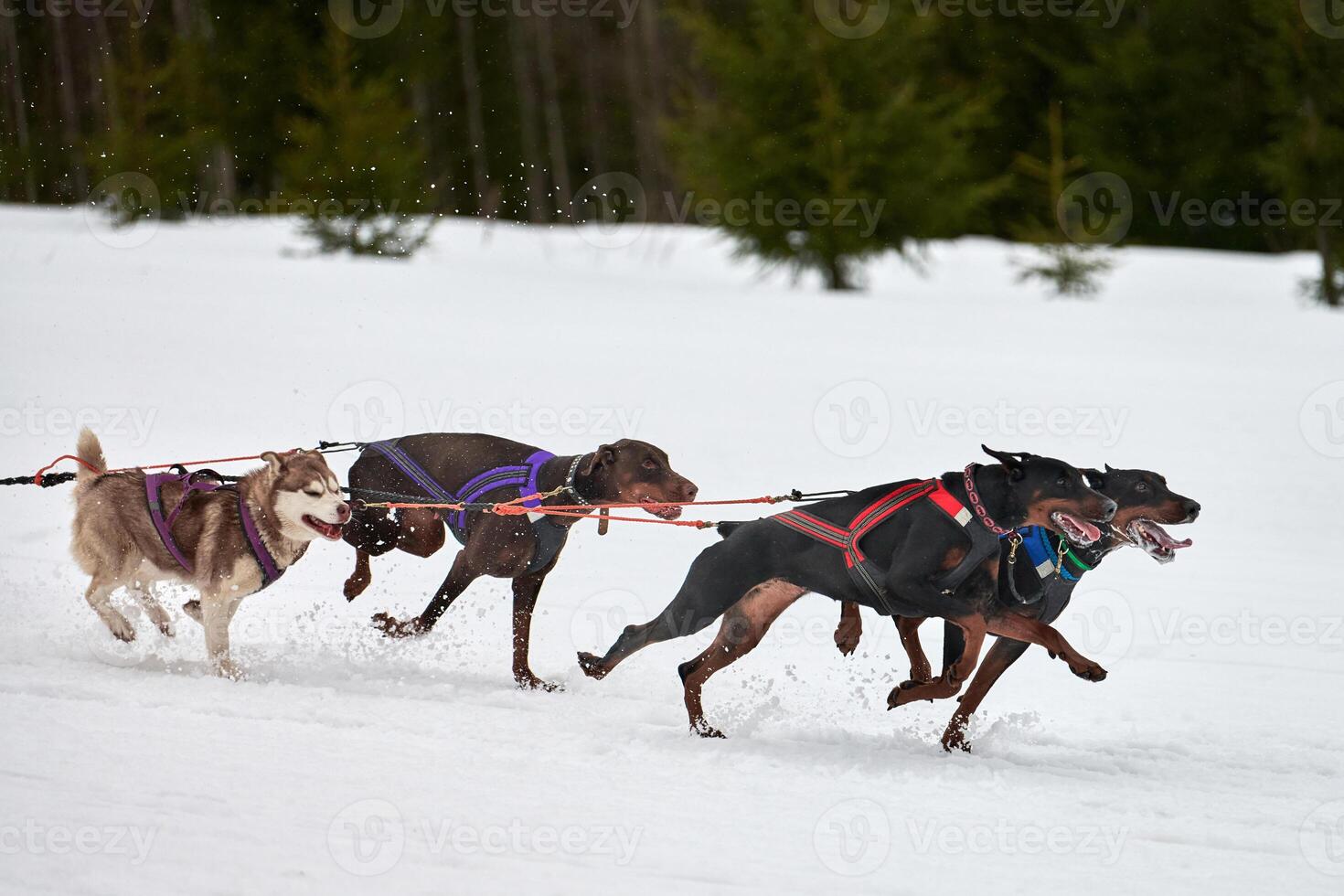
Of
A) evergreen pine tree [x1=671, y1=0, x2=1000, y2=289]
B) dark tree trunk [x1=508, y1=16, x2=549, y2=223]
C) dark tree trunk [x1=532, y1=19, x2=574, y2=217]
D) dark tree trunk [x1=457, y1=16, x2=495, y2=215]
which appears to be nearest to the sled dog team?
evergreen pine tree [x1=671, y1=0, x2=1000, y2=289]

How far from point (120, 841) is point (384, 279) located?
632 inches

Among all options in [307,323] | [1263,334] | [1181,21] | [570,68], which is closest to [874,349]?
[1263,334]

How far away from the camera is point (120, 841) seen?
14.1 feet

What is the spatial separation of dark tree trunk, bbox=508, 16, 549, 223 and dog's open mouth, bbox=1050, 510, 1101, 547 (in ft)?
105

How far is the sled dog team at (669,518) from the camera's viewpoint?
5574mm

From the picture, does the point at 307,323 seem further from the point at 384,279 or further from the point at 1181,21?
the point at 1181,21

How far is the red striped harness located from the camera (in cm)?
555

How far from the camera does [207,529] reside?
21.2ft

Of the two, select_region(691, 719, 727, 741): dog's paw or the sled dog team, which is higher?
the sled dog team

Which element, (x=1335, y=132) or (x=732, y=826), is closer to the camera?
(x=732, y=826)

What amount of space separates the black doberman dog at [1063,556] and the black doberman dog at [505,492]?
167 cm

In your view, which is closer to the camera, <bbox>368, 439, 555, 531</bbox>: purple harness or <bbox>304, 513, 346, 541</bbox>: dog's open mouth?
<bbox>304, 513, 346, 541</bbox>: dog's open mouth

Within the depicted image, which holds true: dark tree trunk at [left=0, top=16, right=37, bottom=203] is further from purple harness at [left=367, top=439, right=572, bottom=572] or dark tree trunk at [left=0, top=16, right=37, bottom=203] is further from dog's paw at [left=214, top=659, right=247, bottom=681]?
dog's paw at [left=214, top=659, right=247, bottom=681]

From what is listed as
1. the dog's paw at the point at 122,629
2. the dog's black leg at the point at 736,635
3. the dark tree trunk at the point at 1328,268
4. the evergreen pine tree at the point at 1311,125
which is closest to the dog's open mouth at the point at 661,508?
the dog's black leg at the point at 736,635
